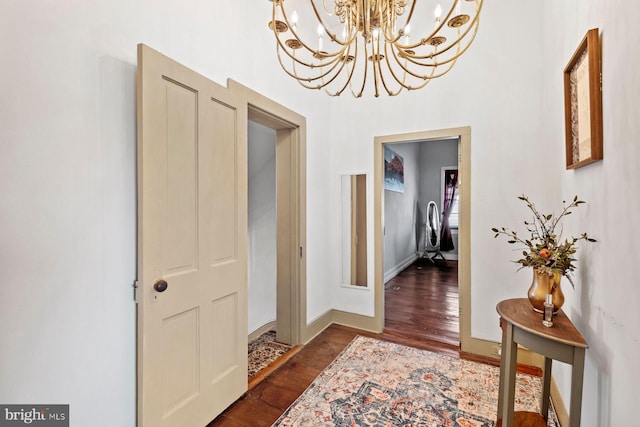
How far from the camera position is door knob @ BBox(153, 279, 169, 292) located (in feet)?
4.70

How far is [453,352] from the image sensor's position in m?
2.69

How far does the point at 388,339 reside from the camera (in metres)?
2.95

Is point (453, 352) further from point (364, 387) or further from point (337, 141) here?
point (337, 141)

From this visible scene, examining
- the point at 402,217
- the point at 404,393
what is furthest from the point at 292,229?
the point at 402,217

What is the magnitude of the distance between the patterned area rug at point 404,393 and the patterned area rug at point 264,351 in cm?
52

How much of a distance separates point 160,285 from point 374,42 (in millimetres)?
1836

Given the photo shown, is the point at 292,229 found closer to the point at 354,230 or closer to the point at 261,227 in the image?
the point at 261,227

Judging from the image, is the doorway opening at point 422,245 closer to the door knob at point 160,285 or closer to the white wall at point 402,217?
the white wall at point 402,217

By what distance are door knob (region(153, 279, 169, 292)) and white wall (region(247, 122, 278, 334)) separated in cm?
185

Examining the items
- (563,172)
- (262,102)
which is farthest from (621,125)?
(262,102)

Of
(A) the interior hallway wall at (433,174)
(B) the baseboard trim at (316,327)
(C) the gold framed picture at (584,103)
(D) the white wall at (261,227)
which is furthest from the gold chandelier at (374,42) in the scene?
(A) the interior hallway wall at (433,174)

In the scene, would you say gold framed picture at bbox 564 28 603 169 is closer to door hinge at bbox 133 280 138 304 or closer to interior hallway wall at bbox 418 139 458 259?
door hinge at bbox 133 280 138 304

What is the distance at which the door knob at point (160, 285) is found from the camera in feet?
4.70

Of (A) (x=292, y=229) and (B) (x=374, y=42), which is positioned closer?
(B) (x=374, y=42)
